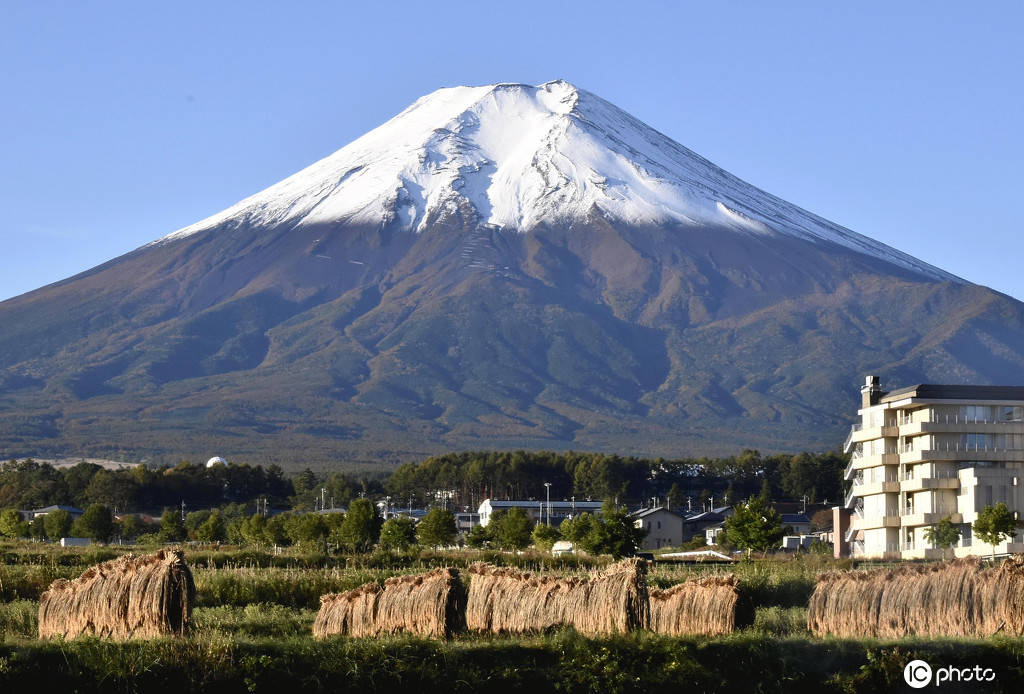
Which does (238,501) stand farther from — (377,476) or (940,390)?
(940,390)

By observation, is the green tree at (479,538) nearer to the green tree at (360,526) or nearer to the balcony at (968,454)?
the green tree at (360,526)

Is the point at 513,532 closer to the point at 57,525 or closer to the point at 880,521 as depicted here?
the point at 880,521

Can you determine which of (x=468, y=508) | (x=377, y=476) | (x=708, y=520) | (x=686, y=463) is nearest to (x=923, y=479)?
(x=708, y=520)

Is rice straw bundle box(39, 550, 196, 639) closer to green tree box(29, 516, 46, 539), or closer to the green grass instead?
the green grass

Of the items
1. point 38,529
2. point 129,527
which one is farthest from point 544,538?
point 38,529

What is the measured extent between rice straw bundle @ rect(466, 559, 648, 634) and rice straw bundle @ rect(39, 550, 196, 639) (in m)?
4.66

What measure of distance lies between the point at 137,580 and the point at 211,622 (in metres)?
2.64

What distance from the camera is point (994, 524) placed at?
4797 centimetres

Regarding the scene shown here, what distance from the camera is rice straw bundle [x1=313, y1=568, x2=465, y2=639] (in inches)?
948

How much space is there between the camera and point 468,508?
5012 inches

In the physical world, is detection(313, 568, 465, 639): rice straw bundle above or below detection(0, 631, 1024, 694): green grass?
above

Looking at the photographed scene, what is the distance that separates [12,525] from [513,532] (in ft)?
80.3

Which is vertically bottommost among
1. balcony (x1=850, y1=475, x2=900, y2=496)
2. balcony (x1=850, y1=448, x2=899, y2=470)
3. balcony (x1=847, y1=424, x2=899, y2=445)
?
balcony (x1=850, y1=475, x2=900, y2=496)

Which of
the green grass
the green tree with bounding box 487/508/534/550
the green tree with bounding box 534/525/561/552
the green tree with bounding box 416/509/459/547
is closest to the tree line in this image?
the green tree with bounding box 487/508/534/550
